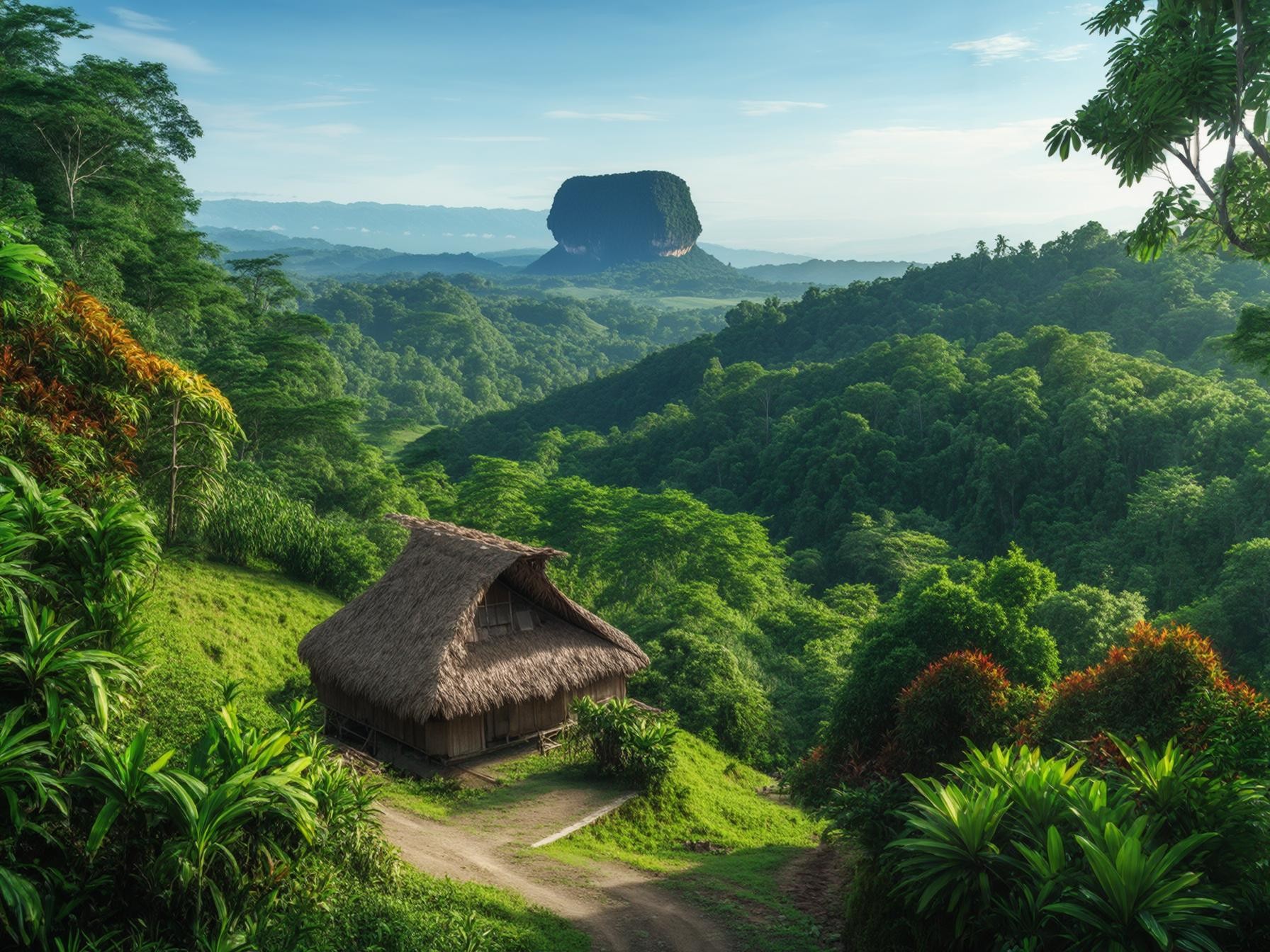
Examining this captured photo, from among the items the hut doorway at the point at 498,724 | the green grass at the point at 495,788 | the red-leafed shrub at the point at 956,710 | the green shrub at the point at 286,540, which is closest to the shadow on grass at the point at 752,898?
the green grass at the point at 495,788

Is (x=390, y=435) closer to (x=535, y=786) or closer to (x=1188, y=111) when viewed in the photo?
(x=535, y=786)

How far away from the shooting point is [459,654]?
15898 mm

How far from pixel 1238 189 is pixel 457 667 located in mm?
13043

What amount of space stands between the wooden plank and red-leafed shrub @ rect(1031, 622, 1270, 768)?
6497 mm

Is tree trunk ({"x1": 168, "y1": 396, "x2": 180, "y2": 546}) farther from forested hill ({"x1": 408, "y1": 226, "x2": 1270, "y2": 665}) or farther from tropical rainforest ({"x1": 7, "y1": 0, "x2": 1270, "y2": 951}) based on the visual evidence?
forested hill ({"x1": 408, "y1": 226, "x2": 1270, "y2": 665})

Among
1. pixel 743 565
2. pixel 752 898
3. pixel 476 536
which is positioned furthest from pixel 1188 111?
pixel 743 565

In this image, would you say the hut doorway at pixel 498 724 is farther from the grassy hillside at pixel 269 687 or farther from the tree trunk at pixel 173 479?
the tree trunk at pixel 173 479

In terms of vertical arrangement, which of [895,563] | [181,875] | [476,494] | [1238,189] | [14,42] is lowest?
[895,563]

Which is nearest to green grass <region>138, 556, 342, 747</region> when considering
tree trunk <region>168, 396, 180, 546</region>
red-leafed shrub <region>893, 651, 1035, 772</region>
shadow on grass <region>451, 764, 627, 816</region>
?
tree trunk <region>168, 396, 180, 546</region>

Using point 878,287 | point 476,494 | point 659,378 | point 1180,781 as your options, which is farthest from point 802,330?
point 1180,781

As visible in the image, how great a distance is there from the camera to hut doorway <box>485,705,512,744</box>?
1652 centimetres

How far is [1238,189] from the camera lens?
10172 mm

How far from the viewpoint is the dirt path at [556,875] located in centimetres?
959

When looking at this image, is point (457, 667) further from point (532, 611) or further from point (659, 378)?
point (659, 378)
